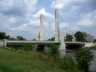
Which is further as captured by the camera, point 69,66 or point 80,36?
point 80,36

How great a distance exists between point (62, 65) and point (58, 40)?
10459 centimetres

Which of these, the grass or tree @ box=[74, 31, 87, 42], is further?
tree @ box=[74, 31, 87, 42]

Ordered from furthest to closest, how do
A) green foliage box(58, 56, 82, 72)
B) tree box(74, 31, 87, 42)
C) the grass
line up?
tree box(74, 31, 87, 42), green foliage box(58, 56, 82, 72), the grass

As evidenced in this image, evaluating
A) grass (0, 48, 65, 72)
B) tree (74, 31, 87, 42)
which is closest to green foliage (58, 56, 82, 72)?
grass (0, 48, 65, 72)

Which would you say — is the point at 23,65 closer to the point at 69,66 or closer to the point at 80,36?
the point at 69,66

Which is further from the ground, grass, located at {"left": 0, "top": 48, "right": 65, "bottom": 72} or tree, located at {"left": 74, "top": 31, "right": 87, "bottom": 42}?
tree, located at {"left": 74, "top": 31, "right": 87, "bottom": 42}

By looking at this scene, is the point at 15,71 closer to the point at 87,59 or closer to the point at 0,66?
the point at 0,66

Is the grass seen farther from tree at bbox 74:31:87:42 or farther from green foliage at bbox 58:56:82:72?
tree at bbox 74:31:87:42

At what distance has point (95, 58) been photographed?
40.0 meters

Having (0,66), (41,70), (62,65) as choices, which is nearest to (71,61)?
(62,65)

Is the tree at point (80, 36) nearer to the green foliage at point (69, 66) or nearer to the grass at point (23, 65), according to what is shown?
the green foliage at point (69, 66)

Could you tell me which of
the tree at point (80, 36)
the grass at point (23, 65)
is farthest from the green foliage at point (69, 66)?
the tree at point (80, 36)

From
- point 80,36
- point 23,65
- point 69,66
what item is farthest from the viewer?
point 80,36

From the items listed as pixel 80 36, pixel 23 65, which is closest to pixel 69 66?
pixel 23 65
